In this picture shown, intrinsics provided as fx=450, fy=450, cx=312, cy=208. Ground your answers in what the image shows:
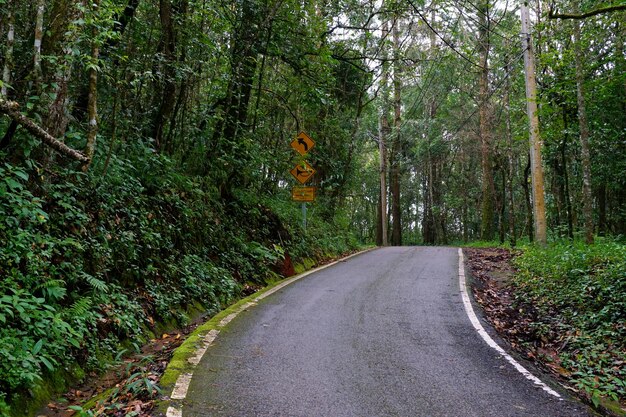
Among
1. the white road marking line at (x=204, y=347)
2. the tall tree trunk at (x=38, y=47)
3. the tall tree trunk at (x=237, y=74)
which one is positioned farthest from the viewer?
the tall tree trunk at (x=237, y=74)

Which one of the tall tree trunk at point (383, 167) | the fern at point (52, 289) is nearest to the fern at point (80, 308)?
the fern at point (52, 289)

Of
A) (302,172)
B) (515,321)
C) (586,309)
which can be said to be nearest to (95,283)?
(515,321)

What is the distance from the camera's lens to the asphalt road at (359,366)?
3.98 meters

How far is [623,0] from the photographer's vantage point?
27.2 ft

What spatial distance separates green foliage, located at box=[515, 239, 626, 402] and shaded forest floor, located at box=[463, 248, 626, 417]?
3.9 inches

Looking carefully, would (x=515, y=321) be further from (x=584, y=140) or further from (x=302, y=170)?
(x=302, y=170)

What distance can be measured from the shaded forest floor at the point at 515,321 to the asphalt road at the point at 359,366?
49 cm

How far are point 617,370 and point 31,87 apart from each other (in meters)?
8.01

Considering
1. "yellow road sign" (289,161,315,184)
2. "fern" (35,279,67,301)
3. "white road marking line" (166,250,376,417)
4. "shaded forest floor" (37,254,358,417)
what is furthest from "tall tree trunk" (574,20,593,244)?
"fern" (35,279,67,301)

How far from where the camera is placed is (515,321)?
7.63m

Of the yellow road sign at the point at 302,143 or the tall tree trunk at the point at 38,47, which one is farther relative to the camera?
the yellow road sign at the point at 302,143

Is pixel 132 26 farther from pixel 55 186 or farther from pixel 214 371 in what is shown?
pixel 214 371

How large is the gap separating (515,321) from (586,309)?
1078 millimetres

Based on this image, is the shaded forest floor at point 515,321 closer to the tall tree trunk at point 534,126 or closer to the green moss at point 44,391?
the tall tree trunk at point 534,126
